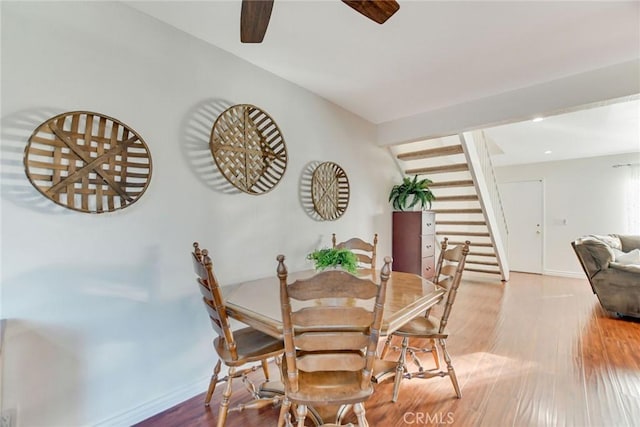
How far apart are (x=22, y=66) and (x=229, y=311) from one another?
157 centimetres

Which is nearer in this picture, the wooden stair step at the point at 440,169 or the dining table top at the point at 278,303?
the dining table top at the point at 278,303

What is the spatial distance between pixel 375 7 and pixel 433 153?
2.87m

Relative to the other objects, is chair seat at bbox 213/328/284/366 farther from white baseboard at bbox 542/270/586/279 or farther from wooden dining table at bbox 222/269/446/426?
white baseboard at bbox 542/270/586/279

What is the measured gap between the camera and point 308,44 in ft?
6.83

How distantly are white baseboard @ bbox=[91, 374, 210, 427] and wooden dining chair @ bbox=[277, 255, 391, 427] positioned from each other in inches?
42.1

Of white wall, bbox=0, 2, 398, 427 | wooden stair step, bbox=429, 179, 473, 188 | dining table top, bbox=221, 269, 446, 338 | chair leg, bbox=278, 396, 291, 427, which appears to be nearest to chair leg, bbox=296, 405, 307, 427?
chair leg, bbox=278, 396, 291, 427

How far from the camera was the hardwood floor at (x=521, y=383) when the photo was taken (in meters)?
1.67

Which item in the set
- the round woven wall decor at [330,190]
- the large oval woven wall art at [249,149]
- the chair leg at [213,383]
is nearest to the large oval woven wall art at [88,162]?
the large oval woven wall art at [249,149]

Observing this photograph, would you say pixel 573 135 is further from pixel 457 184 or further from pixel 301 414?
pixel 301 414

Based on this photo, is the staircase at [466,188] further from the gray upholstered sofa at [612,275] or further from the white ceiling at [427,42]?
the gray upholstered sofa at [612,275]

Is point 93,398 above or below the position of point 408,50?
below

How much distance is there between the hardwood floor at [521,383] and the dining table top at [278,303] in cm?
69

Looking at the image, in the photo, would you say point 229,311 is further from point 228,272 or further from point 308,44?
point 308,44

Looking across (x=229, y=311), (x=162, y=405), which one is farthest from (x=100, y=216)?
(x=162, y=405)
